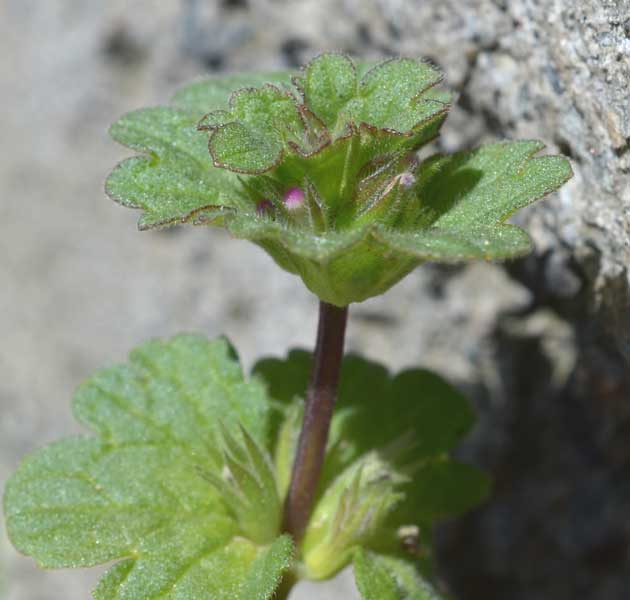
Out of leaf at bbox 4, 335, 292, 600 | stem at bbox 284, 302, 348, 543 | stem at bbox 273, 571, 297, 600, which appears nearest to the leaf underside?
stem at bbox 284, 302, 348, 543

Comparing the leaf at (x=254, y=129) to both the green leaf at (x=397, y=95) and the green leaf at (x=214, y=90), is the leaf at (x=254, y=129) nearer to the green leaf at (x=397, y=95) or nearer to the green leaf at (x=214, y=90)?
the green leaf at (x=397, y=95)

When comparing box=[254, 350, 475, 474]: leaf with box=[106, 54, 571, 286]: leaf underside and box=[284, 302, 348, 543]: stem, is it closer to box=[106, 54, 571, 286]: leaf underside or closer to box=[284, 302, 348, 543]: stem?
box=[284, 302, 348, 543]: stem

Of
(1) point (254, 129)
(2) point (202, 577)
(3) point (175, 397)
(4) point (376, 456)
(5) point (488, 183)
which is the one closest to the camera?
(1) point (254, 129)

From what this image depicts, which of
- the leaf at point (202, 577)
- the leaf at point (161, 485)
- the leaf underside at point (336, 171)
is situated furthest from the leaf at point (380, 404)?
the leaf underside at point (336, 171)

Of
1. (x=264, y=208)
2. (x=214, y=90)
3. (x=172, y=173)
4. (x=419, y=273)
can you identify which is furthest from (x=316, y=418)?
(x=419, y=273)

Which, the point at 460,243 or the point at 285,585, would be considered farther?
the point at 285,585

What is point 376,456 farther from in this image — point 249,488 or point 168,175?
point 168,175
